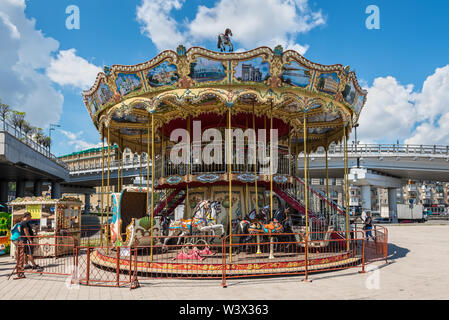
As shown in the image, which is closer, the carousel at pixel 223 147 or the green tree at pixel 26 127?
the carousel at pixel 223 147

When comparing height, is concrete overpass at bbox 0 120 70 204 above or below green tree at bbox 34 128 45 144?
below

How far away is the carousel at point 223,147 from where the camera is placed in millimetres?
10203

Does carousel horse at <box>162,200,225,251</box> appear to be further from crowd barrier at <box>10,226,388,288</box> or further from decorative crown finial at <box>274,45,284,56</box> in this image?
decorative crown finial at <box>274,45,284,56</box>

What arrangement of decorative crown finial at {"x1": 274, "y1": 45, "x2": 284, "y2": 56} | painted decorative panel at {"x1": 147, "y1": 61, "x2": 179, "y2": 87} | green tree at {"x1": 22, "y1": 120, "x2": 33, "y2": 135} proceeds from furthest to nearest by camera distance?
green tree at {"x1": 22, "y1": 120, "x2": 33, "y2": 135}, painted decorative panel at {"x1": 147, "y1": 61, "x2": 179, "y2": 87}, decorative crown finial at {"x1": 274, "y1": 45, "x2": 284, "y2": 56}

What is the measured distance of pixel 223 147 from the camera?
14.2 metres

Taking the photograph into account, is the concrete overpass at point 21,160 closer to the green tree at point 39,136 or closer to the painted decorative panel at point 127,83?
the painted decorative panel at point 127,83

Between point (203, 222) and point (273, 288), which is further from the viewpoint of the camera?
point (203, 222)

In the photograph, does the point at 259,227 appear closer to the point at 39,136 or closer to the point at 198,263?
the point at 198,263

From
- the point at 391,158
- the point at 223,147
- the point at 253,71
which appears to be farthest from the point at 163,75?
the point at 391,158

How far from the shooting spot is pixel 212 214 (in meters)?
11.1

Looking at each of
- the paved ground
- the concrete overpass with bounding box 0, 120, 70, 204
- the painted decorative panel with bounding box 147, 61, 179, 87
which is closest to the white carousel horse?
the paved ground

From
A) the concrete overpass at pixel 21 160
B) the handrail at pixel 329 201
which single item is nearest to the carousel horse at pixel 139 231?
the handrail at pixel 329 201

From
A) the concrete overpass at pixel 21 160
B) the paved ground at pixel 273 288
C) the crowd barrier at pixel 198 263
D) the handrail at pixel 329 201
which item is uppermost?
the concrete overpass at pixel 21 160

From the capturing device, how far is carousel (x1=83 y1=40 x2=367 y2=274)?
1020cm
